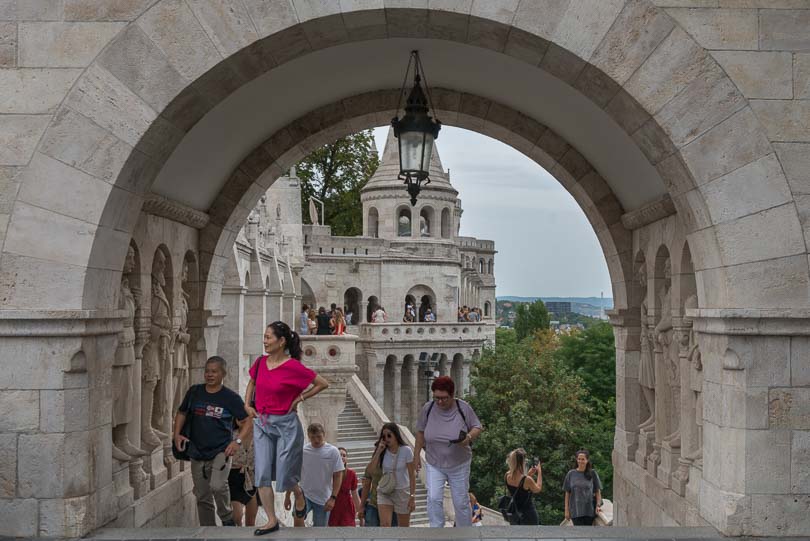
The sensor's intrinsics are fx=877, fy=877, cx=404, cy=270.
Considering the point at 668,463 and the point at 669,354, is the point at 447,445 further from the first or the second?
the point at 669,354

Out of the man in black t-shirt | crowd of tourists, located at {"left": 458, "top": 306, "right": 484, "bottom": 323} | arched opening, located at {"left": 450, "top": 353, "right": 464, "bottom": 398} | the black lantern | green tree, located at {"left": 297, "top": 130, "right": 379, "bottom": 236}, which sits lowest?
arched opening, located at {"left": 450, "top": 353, "right": 464, "bottom": 398}

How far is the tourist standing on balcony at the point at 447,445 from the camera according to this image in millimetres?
6695

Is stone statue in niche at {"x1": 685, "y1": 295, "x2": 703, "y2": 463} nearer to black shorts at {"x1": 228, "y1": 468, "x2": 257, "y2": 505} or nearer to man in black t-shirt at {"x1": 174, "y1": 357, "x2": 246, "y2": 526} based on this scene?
man in black t-shirt at {"x1": 174, "y1": 357, "x2": 246, "y2": 526}

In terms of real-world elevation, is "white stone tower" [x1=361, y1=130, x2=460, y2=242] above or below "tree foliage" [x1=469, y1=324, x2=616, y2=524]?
above

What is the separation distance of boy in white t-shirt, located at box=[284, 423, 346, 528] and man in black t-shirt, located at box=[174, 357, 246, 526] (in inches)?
28.9

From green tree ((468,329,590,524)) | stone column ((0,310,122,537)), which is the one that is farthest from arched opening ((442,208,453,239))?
stone column ((0,310,122,537))

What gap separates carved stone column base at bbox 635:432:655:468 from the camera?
27.3 ft

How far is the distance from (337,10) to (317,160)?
37.7 meters

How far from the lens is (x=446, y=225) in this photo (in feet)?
168

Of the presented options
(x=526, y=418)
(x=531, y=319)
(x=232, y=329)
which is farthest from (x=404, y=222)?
(x=232, y=329)

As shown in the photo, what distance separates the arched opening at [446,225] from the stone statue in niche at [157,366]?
4317 centimetres

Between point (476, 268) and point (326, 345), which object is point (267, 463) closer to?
point (326, 345)

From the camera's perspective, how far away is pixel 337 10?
565cm

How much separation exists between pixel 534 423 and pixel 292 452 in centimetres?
2535
